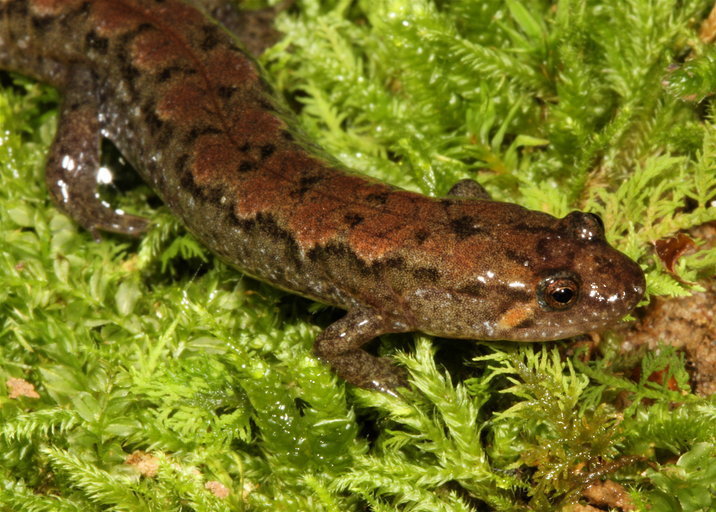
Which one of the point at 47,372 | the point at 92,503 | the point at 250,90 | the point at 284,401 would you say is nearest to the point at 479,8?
the point at 250,90

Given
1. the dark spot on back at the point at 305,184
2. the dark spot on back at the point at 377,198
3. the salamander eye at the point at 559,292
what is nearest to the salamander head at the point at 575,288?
the salamander eye at the point at 559,292

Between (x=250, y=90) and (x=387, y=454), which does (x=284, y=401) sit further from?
(x=250, y=90)

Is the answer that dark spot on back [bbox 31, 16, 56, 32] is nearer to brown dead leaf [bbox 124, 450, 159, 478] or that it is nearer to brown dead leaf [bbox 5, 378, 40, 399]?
brown dead leaf [bbox 5, 378, 40, 399]

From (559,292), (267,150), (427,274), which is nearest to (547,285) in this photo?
(559,292)

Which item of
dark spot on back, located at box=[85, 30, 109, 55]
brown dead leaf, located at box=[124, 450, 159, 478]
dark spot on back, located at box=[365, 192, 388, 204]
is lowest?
brown dead leaf, located at box=[124, 450, 159, 478]

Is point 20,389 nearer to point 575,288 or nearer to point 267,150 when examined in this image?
point 267,150

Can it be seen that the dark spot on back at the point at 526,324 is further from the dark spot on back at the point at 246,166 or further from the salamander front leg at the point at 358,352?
the dark spot on back at the point at 246,166

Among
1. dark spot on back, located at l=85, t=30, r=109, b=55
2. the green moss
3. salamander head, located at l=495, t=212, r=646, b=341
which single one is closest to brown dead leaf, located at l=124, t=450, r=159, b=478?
the green moss

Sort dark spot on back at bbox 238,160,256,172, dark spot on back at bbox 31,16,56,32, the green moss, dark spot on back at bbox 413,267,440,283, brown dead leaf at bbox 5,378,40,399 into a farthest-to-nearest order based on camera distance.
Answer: dark spot on back at bbox 31,16,56,32 < dark spot on back at bbox 238,160,256,172 < brown dead leaf at bbox 5,378,40,399 < dark spot on back at bbox 413,267,440,283 < the green moss

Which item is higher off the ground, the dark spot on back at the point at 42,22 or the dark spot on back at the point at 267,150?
the dark spot on back at the point at 42,22
